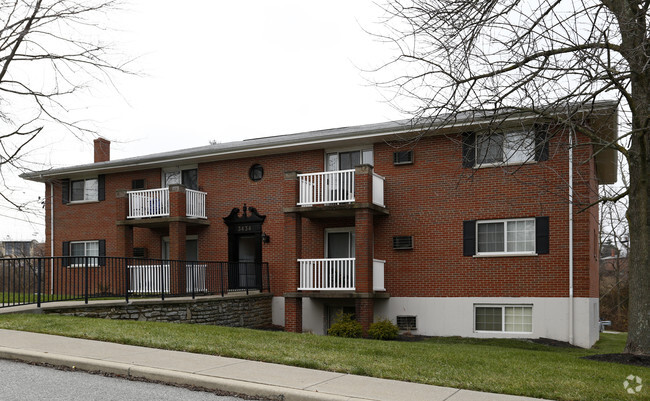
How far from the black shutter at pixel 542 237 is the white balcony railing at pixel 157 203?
1144cm

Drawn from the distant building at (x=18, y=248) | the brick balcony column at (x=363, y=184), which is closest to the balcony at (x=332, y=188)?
the brick balcony column at (x=363, y=184)

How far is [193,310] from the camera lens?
17.0m

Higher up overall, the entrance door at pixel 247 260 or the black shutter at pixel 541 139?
the black shutter at pixel 541 139

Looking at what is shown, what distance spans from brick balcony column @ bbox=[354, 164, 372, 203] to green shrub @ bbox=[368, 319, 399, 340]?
344 centimetres

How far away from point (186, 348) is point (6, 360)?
248cm

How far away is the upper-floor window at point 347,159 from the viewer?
19391 millimetres

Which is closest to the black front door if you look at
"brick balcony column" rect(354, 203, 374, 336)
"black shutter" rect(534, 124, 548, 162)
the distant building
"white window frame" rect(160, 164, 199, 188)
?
"white window frame" rect(160, 164, 199, 188)

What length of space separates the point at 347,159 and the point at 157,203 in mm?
7026

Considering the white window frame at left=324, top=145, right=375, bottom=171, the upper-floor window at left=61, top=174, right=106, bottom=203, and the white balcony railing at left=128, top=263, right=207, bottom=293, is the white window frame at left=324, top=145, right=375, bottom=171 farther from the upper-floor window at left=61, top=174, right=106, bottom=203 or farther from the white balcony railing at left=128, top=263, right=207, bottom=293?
the upper-floor window at left=61, top=174, right=106, bottom=203

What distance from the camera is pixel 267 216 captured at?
2077cm

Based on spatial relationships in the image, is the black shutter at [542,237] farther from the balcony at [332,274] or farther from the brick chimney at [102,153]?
the brick chimney at [102,153]

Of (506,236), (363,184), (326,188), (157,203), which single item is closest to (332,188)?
(326,188)

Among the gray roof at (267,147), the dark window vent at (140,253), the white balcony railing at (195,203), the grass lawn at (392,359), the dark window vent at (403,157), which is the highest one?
the gray roof at (267,147)

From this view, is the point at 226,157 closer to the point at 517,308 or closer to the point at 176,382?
the point at 517,308
